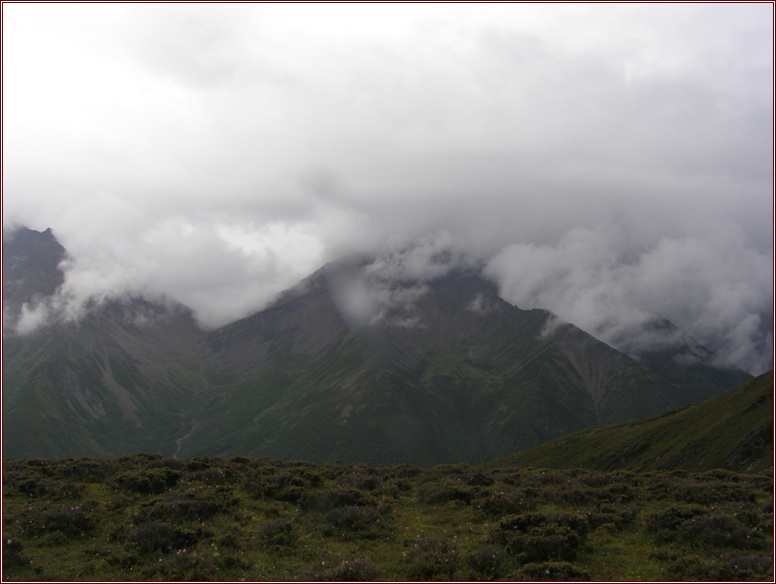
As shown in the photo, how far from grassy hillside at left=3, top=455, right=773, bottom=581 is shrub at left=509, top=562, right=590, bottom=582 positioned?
0.06 metres

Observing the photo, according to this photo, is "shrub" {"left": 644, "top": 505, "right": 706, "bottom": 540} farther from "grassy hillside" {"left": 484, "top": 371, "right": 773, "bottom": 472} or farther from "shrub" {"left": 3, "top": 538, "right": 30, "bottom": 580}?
"grassy hillside" {"left": 484, "top": 371, "right": 773, "bottom": 472}

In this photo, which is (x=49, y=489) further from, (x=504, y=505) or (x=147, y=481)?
(x=504, y=505)

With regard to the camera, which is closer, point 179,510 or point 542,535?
point 542,535

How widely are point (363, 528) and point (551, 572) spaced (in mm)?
10143

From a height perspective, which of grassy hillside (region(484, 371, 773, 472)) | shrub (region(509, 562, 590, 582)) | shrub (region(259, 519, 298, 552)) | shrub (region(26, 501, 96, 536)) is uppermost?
shrub (region(26, 501, 96, 536))

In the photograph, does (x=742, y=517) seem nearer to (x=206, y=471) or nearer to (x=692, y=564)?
(x=692, y=564)

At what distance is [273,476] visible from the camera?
3416cm

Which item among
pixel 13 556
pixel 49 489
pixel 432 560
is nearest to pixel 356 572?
pixel 432 560

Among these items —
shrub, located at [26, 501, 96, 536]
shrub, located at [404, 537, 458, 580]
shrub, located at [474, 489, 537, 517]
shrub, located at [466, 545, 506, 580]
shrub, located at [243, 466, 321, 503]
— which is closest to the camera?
shrub, located at [466, 545, 506, 580]

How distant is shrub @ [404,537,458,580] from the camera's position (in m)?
21.4

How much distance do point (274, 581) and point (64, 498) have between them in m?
17.4

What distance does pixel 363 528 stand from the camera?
86.9 feet

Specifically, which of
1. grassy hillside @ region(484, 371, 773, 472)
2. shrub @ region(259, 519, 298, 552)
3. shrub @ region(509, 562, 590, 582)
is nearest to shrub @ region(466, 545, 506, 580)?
shrub @ region(509, 562, 590, 582)

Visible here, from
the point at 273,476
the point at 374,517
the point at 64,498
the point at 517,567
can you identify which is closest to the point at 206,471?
the point at 273,476
